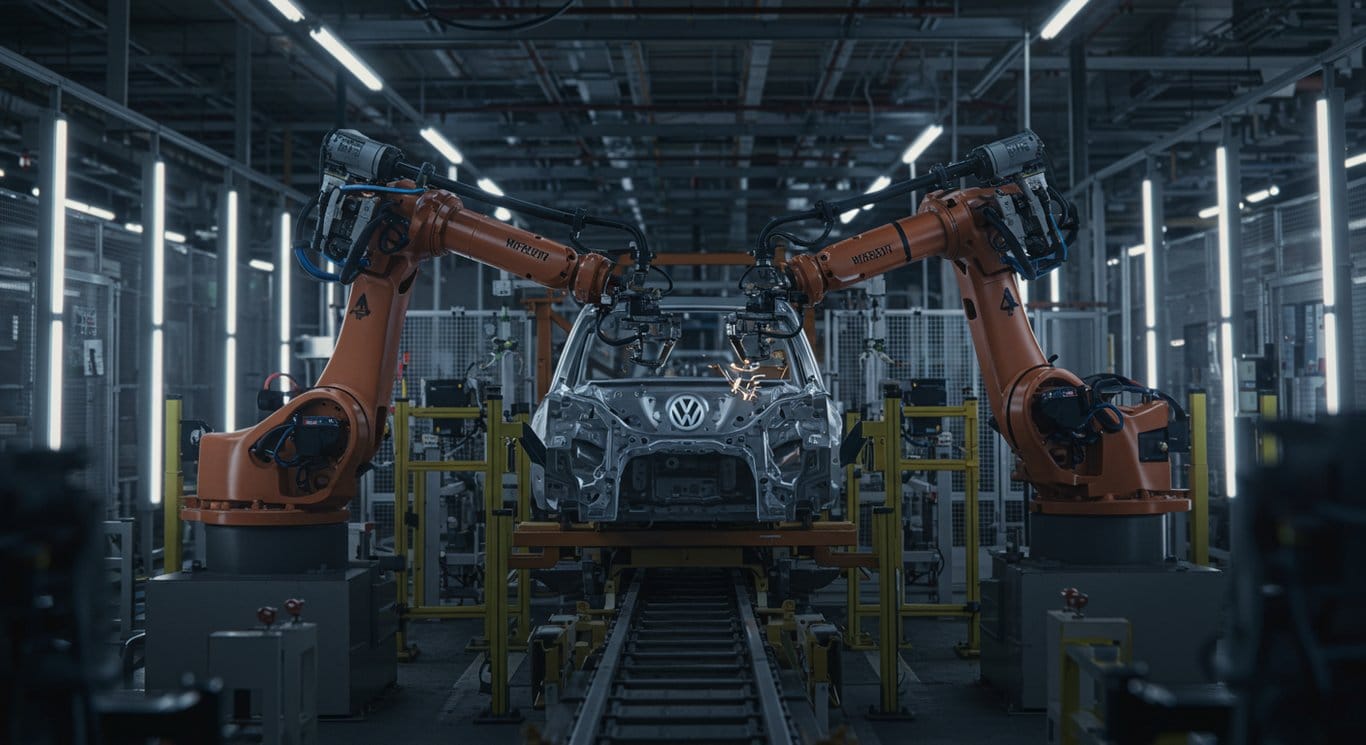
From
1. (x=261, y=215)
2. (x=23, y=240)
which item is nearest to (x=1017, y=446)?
(x=23, y=240)

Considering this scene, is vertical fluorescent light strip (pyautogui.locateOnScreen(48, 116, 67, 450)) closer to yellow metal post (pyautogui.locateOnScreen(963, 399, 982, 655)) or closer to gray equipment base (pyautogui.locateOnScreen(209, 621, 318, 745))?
gray equipment base (pyautogui.locateOnScreen(209, 621, 318, 745))

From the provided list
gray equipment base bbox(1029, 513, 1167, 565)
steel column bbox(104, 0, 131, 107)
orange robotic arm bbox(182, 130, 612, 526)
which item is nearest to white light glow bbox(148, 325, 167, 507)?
steel column bbox(104, 0, 131, 107)

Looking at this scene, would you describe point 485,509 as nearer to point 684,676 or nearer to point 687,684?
point 684,676

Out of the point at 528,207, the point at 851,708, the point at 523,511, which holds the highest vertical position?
the point at 528,207

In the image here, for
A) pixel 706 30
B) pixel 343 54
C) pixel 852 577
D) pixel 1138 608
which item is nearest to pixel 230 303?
pixel 343 54

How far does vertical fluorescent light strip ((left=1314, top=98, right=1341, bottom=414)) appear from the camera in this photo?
624 centimetres

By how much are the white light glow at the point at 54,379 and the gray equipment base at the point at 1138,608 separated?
5412 mm

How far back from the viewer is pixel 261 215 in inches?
652

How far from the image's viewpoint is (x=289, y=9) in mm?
7359

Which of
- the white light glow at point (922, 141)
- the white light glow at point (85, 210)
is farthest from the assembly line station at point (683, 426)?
the white light glow at point (922, 141)

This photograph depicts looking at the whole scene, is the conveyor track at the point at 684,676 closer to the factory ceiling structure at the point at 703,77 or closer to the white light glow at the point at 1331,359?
the white light glow at the point at 1331,359

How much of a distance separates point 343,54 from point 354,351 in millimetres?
3313

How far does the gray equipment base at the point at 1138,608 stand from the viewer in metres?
5.57

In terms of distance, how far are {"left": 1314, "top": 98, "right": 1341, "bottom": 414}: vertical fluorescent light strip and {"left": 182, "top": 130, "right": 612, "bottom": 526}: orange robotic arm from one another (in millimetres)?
3952
